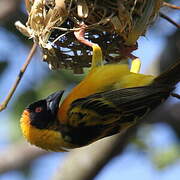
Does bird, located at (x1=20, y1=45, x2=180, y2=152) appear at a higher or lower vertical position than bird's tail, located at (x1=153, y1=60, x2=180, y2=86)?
lower

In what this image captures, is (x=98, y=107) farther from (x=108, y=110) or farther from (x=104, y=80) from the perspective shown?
Answer: (x=104, y=80)

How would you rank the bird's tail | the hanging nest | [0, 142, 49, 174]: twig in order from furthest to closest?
[0, 142, 49, 174]: twig < the bird's tail < the hanging nest

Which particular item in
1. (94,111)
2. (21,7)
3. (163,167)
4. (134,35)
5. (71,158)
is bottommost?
(163,167)

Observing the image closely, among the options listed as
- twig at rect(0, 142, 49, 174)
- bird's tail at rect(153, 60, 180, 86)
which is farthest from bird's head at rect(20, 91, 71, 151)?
twig at rect(0, 142, 49, 174)

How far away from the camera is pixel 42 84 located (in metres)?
5.56

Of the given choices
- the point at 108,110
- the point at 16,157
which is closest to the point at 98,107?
the point at 108,110

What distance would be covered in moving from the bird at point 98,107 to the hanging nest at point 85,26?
0.09m

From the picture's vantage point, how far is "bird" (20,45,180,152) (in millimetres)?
3316

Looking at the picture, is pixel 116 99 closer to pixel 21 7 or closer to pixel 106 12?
pixel 106 12

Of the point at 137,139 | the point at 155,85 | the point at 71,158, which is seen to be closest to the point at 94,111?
the point at 155,85

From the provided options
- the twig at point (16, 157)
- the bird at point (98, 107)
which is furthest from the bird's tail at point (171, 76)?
the twig at point (16, 157)

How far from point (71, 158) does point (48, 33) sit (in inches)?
81.1

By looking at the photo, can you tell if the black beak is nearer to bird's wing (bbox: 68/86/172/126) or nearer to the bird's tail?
bird's wing (bbox: 68/86/172/126)

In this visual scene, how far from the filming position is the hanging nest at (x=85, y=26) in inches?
125
